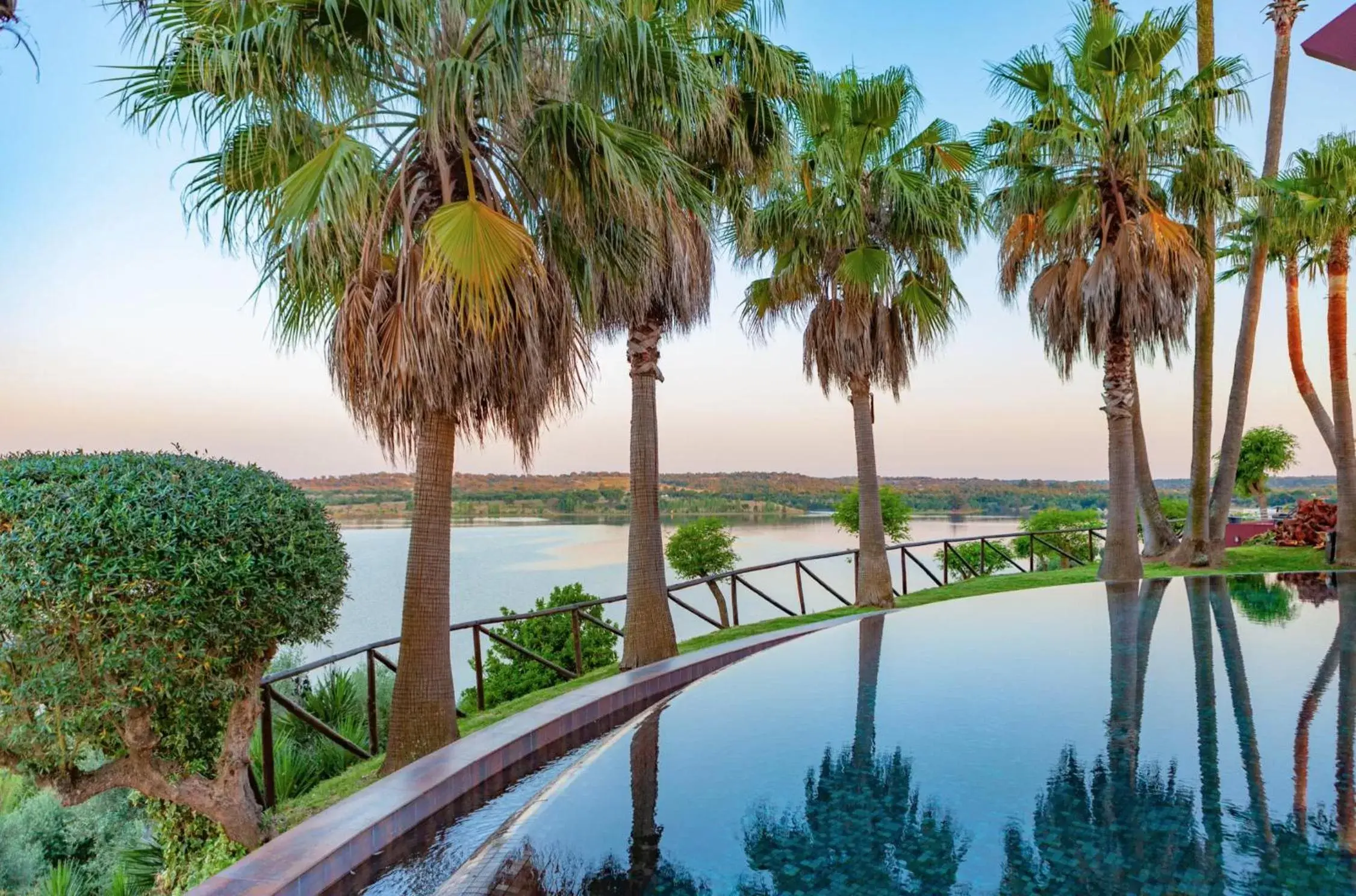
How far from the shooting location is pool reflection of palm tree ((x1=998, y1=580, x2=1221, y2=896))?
110 inches

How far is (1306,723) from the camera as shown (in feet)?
15.2

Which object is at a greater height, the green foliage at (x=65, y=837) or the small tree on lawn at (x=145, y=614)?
the small tree on lawn at (x=145, y=614)

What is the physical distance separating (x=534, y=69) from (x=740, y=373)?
17.6 meters

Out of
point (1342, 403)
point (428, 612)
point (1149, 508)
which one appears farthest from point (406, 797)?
point (1342, 403)

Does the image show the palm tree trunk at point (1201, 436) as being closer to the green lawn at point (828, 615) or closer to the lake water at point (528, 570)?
the green lawn at point (828, 615)

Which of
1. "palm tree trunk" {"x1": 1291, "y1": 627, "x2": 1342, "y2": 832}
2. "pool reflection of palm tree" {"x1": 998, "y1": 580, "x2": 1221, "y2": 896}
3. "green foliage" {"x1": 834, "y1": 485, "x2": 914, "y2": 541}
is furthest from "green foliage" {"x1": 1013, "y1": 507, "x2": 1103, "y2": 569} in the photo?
"pool reflection of palm tree" {"x1": 998, "y1": 580, "x2": 1221, "y2": 896}

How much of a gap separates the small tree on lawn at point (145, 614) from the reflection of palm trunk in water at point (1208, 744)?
425 centimetres

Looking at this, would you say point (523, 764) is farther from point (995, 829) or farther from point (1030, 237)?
point (1030, 237)

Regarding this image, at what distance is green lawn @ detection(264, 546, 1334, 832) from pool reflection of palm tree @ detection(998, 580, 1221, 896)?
383cm

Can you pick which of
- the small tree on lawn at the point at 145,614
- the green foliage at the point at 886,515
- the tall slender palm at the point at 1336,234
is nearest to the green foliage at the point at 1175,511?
the green foliage at the point at 886,515

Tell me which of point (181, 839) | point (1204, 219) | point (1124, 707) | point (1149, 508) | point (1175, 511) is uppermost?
point (1204, 219)

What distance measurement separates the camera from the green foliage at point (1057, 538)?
18203 millimetres

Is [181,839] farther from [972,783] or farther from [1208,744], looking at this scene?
[1208,744]

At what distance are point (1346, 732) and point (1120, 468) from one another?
8.71m
